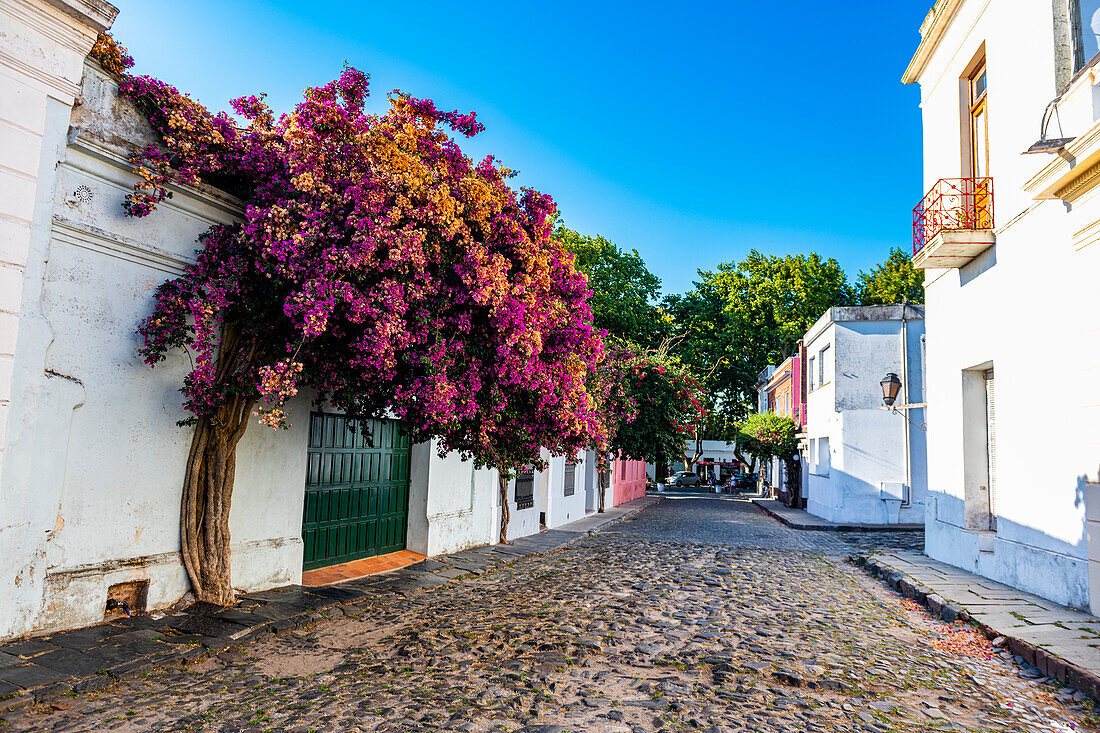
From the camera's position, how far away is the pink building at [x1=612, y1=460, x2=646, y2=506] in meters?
26.6

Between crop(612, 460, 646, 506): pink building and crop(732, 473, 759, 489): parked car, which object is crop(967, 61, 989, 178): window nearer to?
crop(612, 460, 646, 506): pink building

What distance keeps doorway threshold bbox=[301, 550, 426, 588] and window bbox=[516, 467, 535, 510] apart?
3.64 m

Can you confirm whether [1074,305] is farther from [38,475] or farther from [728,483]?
[728,483]

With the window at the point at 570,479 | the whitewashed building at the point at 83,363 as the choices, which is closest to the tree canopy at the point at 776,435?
the window at the point at 570,479

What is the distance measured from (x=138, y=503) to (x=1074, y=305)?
947 cm

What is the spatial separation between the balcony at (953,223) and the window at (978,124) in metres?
0.32

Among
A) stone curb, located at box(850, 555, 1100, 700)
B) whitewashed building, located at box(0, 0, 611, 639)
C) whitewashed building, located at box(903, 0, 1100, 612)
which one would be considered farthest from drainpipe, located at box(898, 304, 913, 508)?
whitewashed building, located at box(0, 0, 611, 639)

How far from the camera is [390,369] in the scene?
20.4 feet

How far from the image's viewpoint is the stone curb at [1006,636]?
5.20 meters

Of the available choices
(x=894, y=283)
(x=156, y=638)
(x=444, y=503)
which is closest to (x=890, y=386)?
(x=444, y=503)

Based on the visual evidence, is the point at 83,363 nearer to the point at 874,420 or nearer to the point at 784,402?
the point at 874,420

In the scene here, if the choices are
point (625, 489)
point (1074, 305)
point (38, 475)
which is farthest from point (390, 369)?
point (625, 489)

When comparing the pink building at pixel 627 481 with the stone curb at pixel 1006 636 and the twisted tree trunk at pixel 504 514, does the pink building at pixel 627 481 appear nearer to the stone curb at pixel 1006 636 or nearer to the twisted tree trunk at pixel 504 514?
the twisted tree trunk at pixel 504 514

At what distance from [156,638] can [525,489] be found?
372 inches
